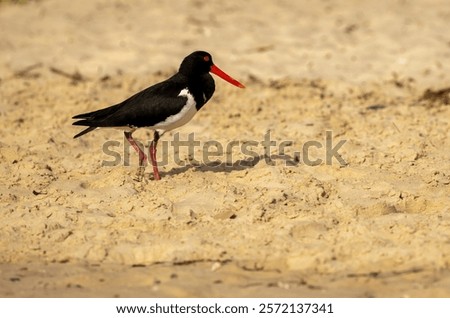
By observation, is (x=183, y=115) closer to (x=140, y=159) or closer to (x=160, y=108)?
(x=160, y=108)

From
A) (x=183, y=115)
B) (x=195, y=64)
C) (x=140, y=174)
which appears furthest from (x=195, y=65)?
(x=140, y=174)

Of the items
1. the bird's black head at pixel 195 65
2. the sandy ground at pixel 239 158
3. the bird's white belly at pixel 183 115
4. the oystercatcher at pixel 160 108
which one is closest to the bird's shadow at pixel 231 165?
the sandy ground at pixel 239 158

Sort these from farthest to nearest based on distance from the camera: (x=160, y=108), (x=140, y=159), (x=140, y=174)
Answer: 1. (x=140, y=159)
2. (x=140, y=174)
3. (x=160, y=108)

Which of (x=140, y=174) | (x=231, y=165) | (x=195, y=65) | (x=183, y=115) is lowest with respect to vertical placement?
(x=140, y=174)

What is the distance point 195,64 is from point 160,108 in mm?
662

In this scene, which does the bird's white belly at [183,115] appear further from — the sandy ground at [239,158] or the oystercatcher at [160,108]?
the sandy ground at [239,158]

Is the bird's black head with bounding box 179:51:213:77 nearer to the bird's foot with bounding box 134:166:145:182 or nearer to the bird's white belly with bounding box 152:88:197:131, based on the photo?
the bird's white belly with bounding box 152:88:197:131

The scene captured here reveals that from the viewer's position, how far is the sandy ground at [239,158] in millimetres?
5781

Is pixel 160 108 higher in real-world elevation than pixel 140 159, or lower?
higher

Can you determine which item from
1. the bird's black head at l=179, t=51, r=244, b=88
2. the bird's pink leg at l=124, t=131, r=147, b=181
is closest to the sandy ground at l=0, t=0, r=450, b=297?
the bird's pink leg at l=124, t=131, r=147, b=181

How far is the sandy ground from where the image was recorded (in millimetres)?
5781

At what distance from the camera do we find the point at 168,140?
876 centimetres

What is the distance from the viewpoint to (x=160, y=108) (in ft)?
24.5

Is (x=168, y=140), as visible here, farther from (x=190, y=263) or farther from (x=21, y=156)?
(x=190, y=263)
